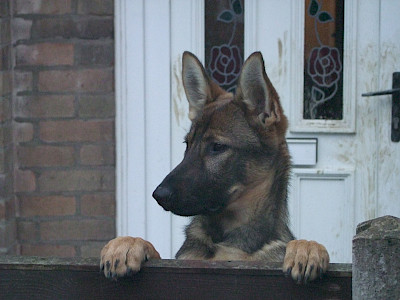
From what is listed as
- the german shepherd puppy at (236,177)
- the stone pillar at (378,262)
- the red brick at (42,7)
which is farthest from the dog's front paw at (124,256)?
the red brick at (42,7)

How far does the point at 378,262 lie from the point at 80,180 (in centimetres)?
301

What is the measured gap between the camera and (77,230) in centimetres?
410

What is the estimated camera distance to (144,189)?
4.12 metres

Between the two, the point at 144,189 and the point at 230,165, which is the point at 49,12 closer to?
the point at 144,189

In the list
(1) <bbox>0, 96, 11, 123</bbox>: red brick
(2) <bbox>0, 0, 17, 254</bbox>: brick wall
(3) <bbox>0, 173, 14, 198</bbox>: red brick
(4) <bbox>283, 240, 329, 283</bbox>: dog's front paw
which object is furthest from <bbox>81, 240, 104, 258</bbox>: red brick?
(4) <bbox>283, 240, 329, 283</bbox>: dog's front paw

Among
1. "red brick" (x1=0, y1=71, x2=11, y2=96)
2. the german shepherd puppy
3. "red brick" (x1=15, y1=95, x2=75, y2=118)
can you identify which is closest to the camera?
the german shepherd puppy

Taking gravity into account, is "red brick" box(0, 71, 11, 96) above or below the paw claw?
above

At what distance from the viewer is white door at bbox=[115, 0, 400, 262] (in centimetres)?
398

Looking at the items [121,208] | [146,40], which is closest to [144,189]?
[121,208]

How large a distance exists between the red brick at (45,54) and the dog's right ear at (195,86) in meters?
1.32

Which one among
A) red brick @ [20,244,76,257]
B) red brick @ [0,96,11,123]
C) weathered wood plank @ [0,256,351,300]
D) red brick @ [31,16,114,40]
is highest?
red brick @ [31,16,114,40]

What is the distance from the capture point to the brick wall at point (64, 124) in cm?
399

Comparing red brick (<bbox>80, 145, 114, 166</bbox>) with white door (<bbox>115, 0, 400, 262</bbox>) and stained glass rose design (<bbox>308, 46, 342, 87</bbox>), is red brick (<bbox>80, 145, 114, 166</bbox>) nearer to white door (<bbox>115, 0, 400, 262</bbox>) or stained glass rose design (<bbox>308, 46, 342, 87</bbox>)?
white door (<bbox>115, 0, 400, 262</bbox>)

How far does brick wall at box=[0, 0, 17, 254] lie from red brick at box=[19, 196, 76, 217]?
3.0 inches
